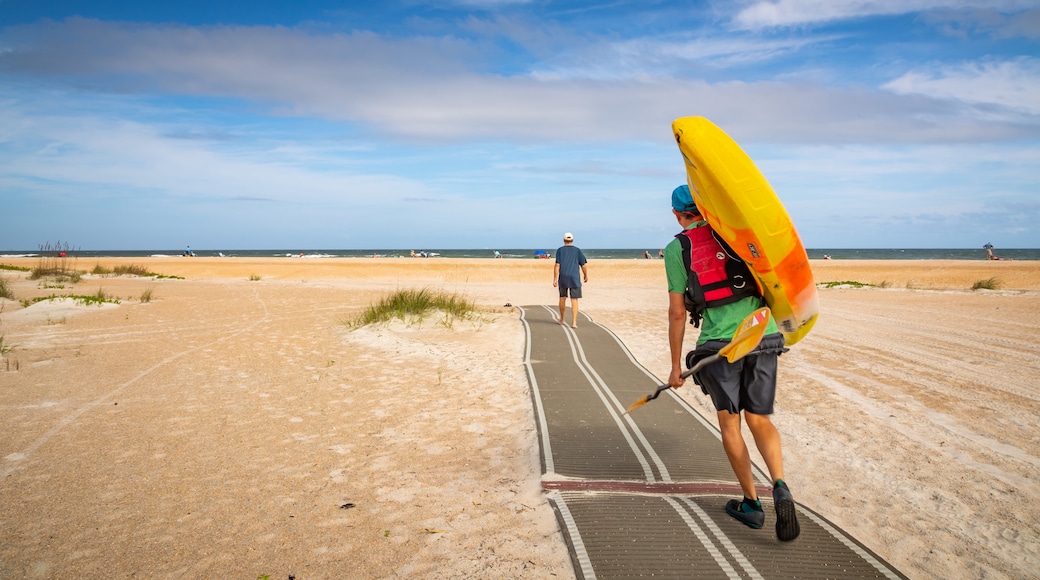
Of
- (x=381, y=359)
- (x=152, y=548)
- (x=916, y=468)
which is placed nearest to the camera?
(x=152, y=548)

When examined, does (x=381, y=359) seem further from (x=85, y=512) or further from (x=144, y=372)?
(x=85, y=512)

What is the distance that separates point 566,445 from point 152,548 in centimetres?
311

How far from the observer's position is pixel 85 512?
13.5 ft

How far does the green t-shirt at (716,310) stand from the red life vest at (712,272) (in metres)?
0.04

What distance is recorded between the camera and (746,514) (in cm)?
375

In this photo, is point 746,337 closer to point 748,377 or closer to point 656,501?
point 748,377

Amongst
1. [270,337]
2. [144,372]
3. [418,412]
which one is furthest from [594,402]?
[270,337]

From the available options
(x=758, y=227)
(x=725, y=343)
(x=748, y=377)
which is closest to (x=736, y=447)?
(x=748, y=377)

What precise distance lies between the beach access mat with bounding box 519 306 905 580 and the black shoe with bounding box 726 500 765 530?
1.7 inches

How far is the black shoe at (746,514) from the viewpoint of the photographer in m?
3.71

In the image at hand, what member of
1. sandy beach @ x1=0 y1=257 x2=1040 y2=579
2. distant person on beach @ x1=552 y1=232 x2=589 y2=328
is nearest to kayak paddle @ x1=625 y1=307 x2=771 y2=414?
sandy beach @ x1=0 y1=257 x2=1040 y2=579

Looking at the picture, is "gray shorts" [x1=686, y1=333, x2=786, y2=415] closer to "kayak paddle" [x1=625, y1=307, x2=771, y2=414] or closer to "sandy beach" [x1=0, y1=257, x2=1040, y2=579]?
"kayak paddle" [x1=625, y1=307, x2=771, y2=414]

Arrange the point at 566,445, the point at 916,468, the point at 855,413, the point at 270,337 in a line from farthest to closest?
the point at 270,337 < the point at 855,413 < the point at 566,445 < the point at 916,468

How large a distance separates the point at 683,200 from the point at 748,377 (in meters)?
1.18
